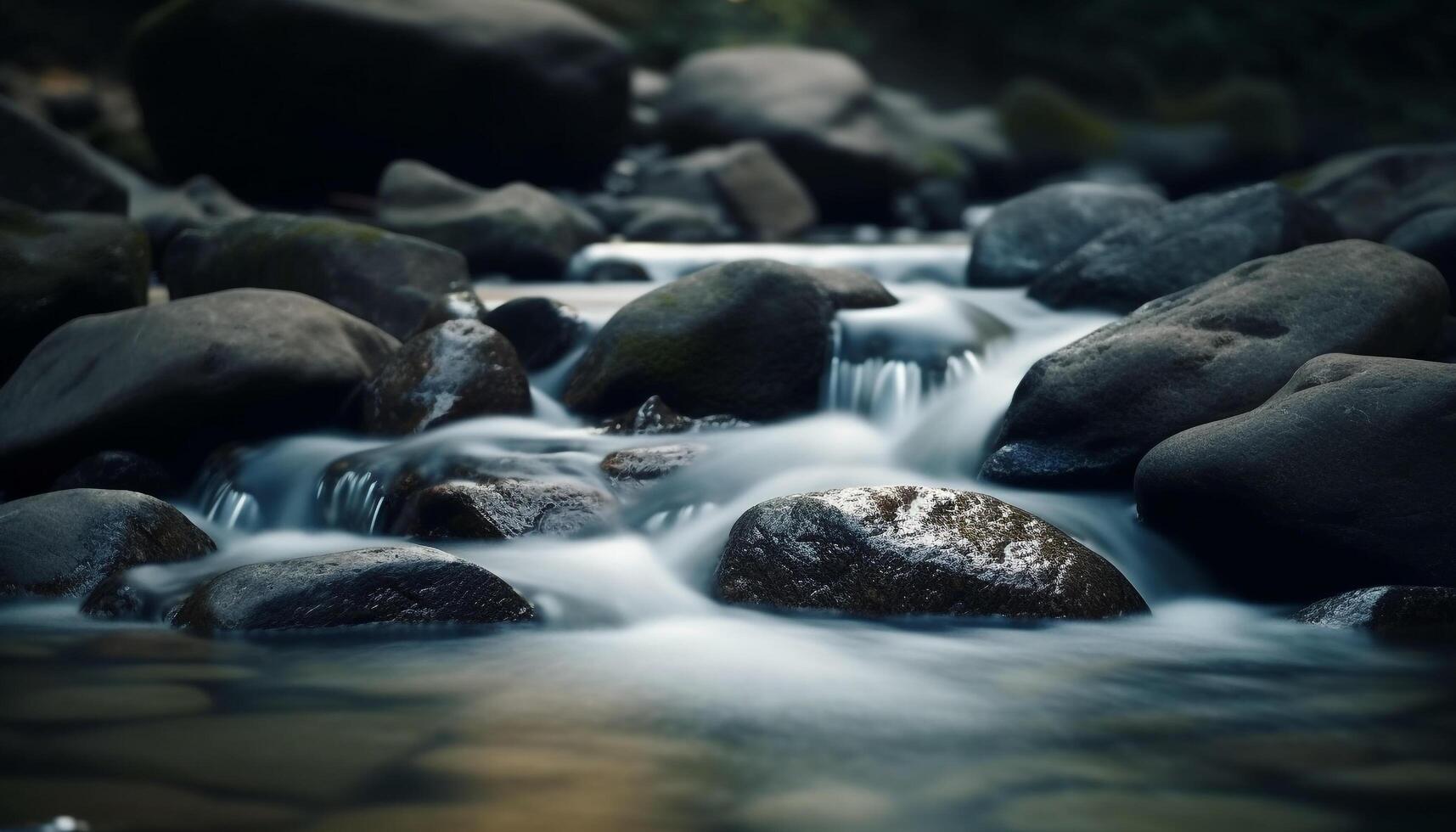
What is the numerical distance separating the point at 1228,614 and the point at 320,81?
9130mm

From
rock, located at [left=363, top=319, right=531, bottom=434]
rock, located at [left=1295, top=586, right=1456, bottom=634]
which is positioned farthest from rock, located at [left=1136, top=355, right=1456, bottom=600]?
rock, located at [left=363, top=319, right=531, bottom=434]

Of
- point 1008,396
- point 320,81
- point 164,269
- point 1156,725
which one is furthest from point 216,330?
point 320,81

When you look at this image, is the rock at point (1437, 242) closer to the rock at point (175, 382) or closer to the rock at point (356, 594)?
the rock at point (356, 594)

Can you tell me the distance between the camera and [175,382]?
173 inches

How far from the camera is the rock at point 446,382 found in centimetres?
464

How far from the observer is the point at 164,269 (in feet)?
20.9

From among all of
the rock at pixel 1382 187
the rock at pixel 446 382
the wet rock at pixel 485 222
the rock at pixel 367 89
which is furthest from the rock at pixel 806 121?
the rock at pixel 446 382

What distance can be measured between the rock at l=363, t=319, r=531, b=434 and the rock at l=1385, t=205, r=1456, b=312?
3639mm

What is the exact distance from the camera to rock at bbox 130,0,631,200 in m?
10.4

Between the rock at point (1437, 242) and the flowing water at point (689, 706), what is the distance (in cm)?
228

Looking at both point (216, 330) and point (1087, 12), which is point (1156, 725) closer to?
point (216, 330)

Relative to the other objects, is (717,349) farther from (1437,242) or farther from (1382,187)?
(1382,187)

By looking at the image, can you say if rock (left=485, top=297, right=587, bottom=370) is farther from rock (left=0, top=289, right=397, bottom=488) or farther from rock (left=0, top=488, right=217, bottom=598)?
rock (left=0, top=488, right=217, bottom=598)

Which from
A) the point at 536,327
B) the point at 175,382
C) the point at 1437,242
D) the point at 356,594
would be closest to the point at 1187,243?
the point at 1437,242
